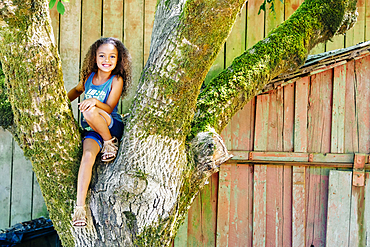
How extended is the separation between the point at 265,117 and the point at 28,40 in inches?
105

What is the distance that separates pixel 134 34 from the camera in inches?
155

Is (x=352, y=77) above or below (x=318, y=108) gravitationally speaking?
above

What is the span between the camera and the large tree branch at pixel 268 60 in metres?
2.54

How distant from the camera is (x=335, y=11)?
2801 mm

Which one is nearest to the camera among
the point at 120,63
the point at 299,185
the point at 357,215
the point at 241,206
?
the point at 120,63

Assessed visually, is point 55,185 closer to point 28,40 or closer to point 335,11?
point 28,40

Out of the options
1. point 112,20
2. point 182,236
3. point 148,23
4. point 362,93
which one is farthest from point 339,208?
point 112,20

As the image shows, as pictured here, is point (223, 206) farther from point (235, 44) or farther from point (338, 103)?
point (235, 44)

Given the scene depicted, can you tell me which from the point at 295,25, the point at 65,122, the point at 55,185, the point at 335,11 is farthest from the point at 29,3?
the point at 335,11

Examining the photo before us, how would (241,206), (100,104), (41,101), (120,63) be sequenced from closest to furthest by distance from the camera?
(41,101)
(100,104)
(120,63)
(241,206)

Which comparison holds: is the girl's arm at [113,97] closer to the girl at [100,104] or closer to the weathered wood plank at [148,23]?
the girl at [100,104]

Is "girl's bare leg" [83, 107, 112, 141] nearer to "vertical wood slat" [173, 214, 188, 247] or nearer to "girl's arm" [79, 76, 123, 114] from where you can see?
"girl's arm" [79, 76, 123, 114]

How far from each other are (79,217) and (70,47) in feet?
8.46

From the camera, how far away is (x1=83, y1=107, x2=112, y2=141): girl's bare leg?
2100mm
